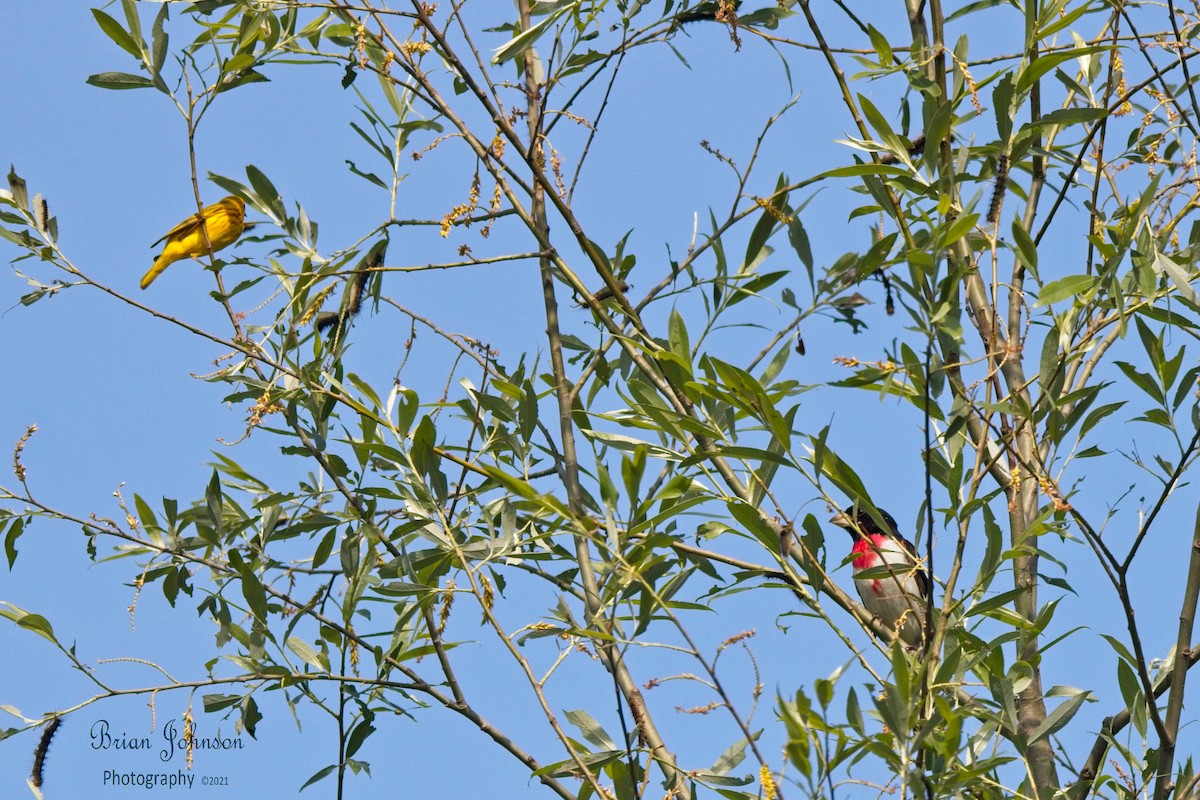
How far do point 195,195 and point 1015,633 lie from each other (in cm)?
181

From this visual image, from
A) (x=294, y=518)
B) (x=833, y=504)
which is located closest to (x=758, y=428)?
(x=833, y=504)

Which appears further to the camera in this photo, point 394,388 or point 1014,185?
point 1014,185

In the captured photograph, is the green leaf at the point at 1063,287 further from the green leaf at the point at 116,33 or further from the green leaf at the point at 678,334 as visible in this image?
the green leaf at the point at 116,33

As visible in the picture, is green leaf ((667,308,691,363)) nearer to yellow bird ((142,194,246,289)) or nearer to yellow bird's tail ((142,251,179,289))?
yellow bird ((142,194,246,289))

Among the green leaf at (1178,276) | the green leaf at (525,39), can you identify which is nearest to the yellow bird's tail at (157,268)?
the green leaf at (525,39)

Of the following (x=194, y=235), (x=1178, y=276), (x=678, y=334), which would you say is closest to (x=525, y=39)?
(x=678, y=334)

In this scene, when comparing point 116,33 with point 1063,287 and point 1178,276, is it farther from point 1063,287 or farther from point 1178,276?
point 1178,276

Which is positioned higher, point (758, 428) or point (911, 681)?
point (758, 428)

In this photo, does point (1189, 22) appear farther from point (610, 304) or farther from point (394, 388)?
point (394, 388)

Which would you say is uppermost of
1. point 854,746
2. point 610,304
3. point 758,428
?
point 610,304

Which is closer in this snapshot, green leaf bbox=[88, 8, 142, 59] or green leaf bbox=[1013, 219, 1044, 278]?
green leaf bbox=[1013, 219, 1044, 278]

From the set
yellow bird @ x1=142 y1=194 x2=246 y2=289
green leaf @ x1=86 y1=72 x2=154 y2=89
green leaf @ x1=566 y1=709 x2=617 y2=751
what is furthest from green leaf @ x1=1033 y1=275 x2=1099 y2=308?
yellow bird @ x1=142 y1=194 x2=246 y2=289

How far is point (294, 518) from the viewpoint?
2.63 meters

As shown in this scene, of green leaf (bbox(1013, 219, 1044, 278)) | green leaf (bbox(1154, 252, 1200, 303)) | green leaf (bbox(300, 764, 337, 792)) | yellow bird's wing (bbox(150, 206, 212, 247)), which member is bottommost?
green leaf (bbox(300, 764, 337, 792))
